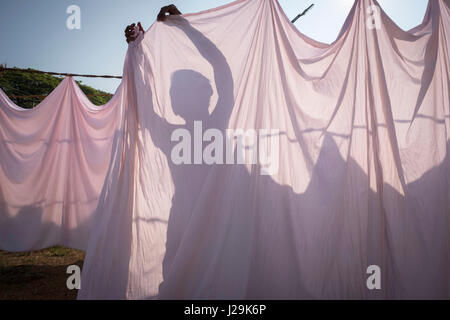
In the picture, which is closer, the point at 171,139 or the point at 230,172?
the point at 230,172

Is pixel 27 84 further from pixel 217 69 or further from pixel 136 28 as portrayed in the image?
pixel 217 69

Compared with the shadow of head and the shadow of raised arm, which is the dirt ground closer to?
the shadow of head

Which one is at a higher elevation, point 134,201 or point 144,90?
point 144,90

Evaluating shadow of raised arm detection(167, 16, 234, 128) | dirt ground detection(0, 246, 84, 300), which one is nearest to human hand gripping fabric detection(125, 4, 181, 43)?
shadow of raised arm detection(167, 16, 234, 128)

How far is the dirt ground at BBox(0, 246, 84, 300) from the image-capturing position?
87.9 inches

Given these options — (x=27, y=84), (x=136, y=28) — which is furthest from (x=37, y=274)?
(x=27, y=84)

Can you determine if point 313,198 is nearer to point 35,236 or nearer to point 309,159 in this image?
point 309,159

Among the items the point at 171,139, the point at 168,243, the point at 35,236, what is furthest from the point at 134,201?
the point at 35,236

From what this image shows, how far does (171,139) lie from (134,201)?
0.62m

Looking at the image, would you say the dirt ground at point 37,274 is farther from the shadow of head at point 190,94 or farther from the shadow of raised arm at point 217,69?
the shadow of raised arm at point 217,69

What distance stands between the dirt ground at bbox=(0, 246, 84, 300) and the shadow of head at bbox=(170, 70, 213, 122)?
1.97 metres

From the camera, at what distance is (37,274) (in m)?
2.66

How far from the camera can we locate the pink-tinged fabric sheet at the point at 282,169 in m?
1.65

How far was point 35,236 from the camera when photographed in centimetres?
323
